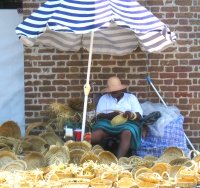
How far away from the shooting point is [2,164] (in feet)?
22.6

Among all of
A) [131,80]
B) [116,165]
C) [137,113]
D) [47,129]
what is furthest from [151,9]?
[116,165]

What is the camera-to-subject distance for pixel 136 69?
28.2 feet

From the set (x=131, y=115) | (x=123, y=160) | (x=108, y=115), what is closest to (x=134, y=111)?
(x=131, y=115)

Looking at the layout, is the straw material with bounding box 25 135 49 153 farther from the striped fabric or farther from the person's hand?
the striped fabric

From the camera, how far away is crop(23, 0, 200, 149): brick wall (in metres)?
8.58

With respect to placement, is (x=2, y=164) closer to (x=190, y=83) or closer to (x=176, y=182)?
(x=176, y=182)

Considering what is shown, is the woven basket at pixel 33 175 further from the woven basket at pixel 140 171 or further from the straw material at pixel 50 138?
the straw material at pixel 50 138

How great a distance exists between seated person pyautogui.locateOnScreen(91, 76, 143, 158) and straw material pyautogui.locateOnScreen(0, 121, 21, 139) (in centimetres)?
101

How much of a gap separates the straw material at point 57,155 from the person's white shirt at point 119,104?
128 centimetres

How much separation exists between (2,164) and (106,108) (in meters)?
1.76

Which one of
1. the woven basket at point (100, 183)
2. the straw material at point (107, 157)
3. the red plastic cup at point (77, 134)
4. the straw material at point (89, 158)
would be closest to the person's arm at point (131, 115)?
the red plastic cup at point (77, 134)

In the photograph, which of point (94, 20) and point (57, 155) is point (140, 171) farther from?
point (94, 20)

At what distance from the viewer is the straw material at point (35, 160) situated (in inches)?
270

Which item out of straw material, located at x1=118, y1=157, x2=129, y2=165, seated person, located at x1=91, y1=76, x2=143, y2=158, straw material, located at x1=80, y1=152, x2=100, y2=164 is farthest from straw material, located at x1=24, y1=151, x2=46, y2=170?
seated person, located at x1=91, y1=76, x2=143, y2=158
